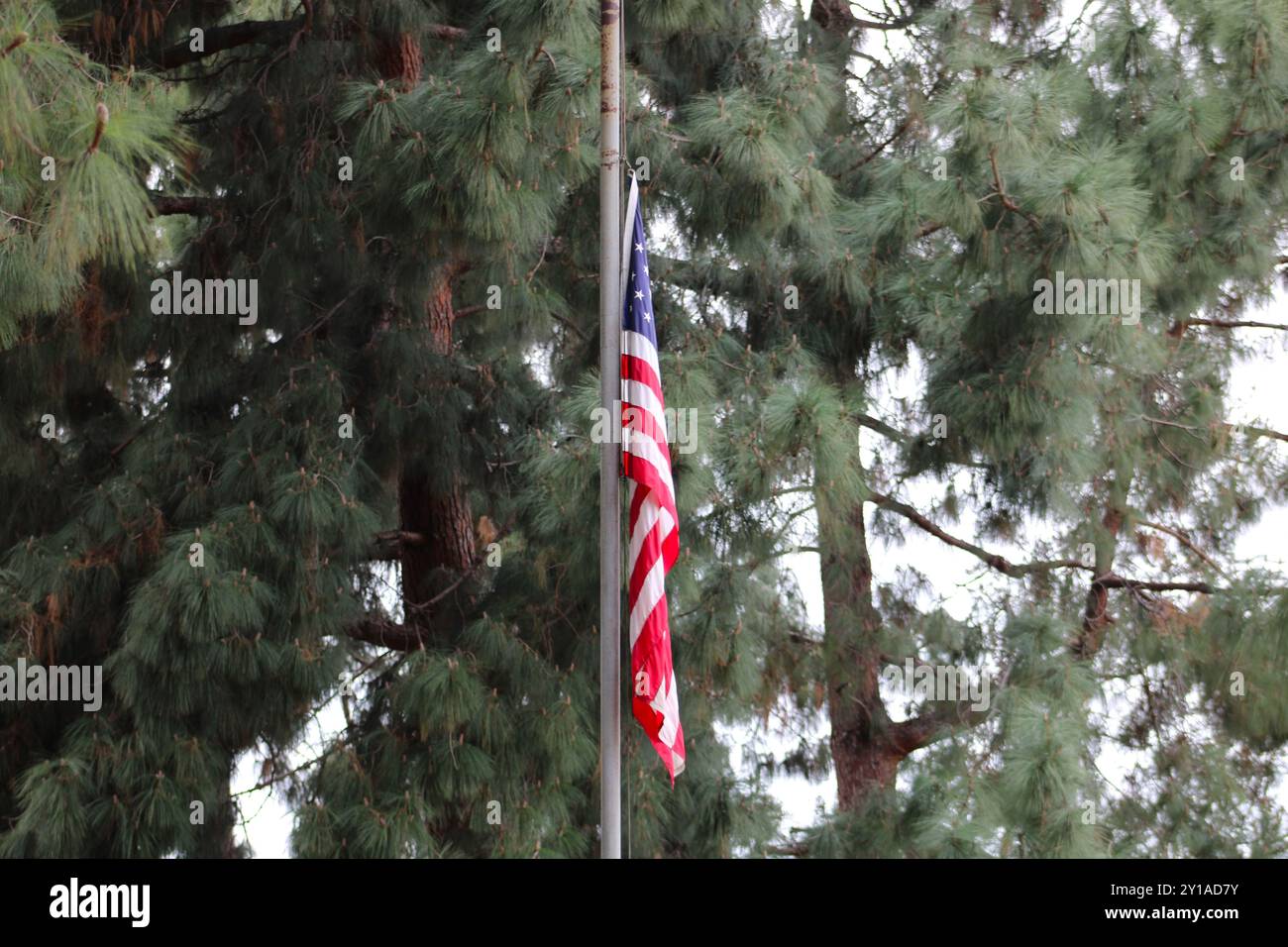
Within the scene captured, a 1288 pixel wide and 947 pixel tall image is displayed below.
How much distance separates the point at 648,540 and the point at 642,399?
0.45 meters

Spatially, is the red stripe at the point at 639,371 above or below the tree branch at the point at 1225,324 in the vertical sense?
below

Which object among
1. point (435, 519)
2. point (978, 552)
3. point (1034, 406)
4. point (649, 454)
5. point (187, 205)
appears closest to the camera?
point (649, 454)

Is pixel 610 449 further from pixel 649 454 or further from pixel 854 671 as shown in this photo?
pixel 854 671

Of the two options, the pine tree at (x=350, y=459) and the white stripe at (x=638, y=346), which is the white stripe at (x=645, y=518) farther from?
the pine tree at (x=350, y=459)

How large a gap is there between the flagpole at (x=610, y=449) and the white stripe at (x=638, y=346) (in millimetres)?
41

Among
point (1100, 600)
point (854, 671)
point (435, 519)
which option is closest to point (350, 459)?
point (435, 519)

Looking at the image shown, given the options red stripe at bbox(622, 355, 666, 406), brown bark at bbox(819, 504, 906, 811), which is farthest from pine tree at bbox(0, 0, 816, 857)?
A: red stripe at bbox(622, 355, 666, 406)

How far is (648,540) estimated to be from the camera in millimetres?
5148

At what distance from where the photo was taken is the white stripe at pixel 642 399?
515 cm

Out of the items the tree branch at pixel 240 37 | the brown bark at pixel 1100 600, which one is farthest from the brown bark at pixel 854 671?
the tree branch at pixel 240 37

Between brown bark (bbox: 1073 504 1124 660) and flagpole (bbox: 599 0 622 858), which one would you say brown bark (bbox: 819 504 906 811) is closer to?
brown bark (bbox: 1073 504 1124 660)

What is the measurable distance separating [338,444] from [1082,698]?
11.2 ft

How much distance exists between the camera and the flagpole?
197 inches

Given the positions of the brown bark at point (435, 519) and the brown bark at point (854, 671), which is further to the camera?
the brown bark at point (854, 671)
